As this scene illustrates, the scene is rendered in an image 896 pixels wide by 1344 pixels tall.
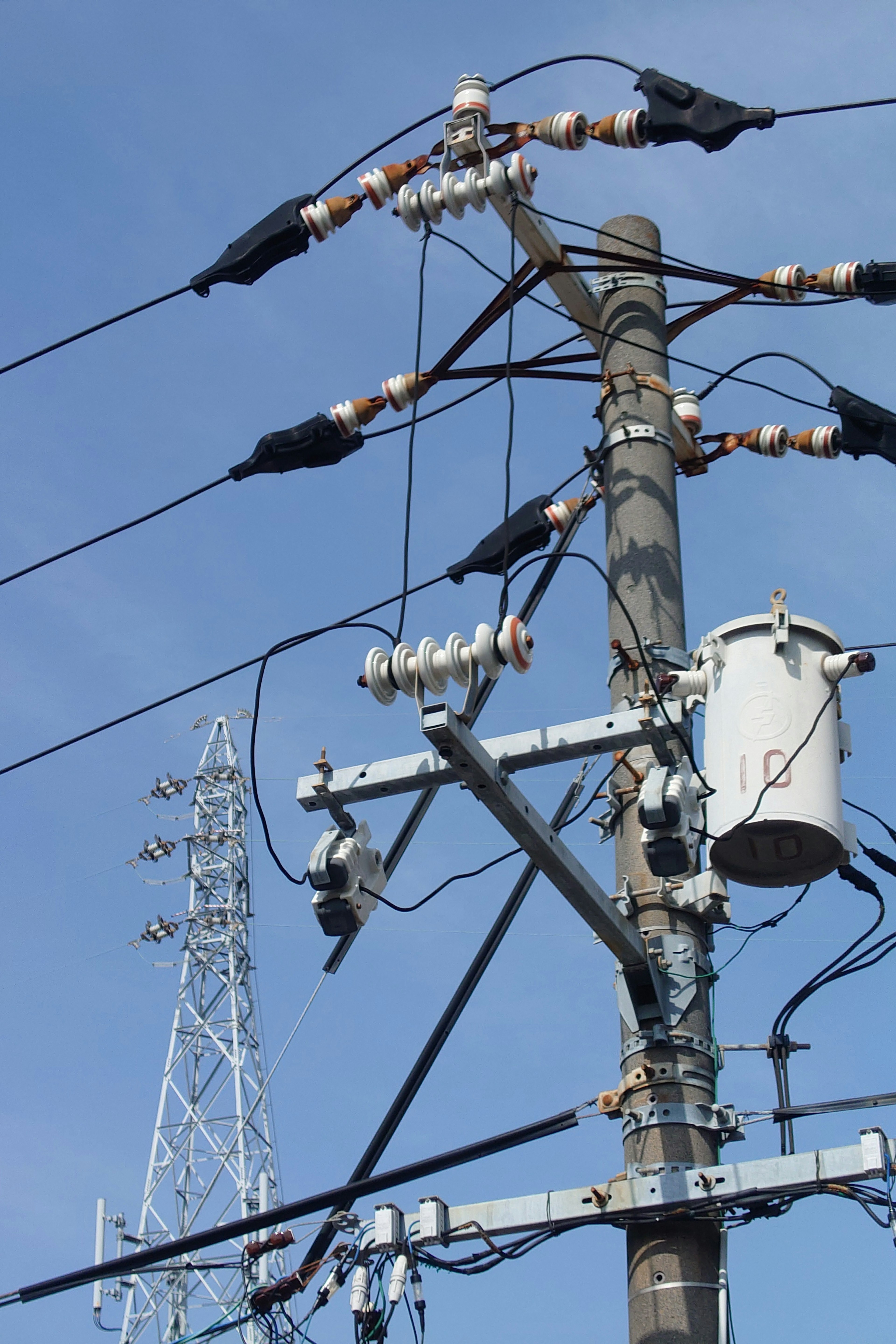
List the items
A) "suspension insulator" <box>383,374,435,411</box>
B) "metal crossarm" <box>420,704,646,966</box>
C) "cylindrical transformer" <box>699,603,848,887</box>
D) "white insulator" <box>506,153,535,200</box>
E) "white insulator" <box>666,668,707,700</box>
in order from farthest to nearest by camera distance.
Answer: "suspension insulator" <box>383,374,435,411</box>
"white insulator" <box>506,153,535,200</box>
"white insulator" <box>666,668,707,700</box>
"cylindrical transformer" <box>699,603,848,887</box>
"metal crossarm" <box>420,704,646,966</box>

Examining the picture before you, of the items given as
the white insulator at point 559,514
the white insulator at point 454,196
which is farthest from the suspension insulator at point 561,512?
the white insulator at point 454,196

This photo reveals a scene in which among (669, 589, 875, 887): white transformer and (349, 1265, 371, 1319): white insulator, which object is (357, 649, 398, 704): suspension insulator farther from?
(349, 1265, 371, 1319): white insulator

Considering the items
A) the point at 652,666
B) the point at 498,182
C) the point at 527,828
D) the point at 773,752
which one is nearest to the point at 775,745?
the point at 773,752

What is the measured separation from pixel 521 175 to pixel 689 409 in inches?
61.8

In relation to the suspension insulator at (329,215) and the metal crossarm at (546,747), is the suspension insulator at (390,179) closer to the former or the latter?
the suspension insulator at (329,215)

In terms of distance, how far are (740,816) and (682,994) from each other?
29.2 inches

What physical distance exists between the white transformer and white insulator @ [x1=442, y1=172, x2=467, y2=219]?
2591 mm

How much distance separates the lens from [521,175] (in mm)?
7621

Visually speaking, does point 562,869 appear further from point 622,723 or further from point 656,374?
point 656,374

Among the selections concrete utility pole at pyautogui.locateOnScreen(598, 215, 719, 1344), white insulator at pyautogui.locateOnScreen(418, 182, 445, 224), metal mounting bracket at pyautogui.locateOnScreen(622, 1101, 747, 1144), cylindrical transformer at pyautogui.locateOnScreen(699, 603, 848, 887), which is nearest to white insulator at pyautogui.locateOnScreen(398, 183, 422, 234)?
white insulator at pyautogui.locateOnScreen(418, 182, 445, 224)

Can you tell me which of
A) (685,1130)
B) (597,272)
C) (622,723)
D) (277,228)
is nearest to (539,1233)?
(685,1130)

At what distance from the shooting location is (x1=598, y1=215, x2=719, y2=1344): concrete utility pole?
5.75 meters

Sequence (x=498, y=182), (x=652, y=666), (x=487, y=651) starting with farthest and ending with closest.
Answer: (x=498, y=182) < (x=652, y=666) < (x=487, y=651)

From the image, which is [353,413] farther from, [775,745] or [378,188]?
[775,745]
